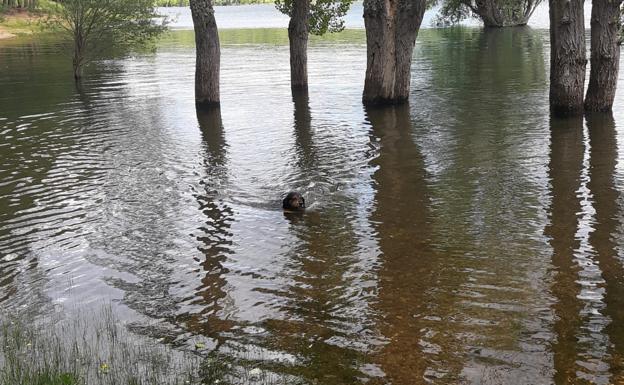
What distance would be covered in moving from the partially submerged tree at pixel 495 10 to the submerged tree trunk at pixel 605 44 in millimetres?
58024

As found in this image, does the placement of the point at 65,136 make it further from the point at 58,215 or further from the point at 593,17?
the point at 593,17

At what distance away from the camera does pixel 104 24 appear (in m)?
31.9

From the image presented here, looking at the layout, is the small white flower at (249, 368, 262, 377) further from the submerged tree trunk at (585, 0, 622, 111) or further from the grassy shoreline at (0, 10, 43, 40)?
the grassy shoreline at (0, 10, 43, 40)

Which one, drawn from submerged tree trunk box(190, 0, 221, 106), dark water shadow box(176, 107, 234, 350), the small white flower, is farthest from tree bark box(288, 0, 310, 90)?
the small white flower

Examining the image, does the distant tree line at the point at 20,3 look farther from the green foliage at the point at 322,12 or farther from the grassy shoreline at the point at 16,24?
the green foliage at the point at 322,12

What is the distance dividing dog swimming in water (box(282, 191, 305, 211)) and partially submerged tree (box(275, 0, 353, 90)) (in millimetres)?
14322

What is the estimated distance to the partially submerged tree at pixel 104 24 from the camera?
31297 millimetres

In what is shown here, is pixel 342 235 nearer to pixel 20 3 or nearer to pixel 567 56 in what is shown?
pixel 567 56

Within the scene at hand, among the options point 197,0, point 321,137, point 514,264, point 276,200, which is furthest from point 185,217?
point 197,0

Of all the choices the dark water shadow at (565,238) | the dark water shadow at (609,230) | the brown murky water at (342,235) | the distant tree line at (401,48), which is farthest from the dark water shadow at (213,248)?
the distant tree line at (401,48)

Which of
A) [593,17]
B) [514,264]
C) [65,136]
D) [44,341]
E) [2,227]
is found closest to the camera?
[44,341]

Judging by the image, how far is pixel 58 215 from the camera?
38.8 ft

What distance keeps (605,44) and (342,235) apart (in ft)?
37.7

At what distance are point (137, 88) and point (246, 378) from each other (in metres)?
25.2
